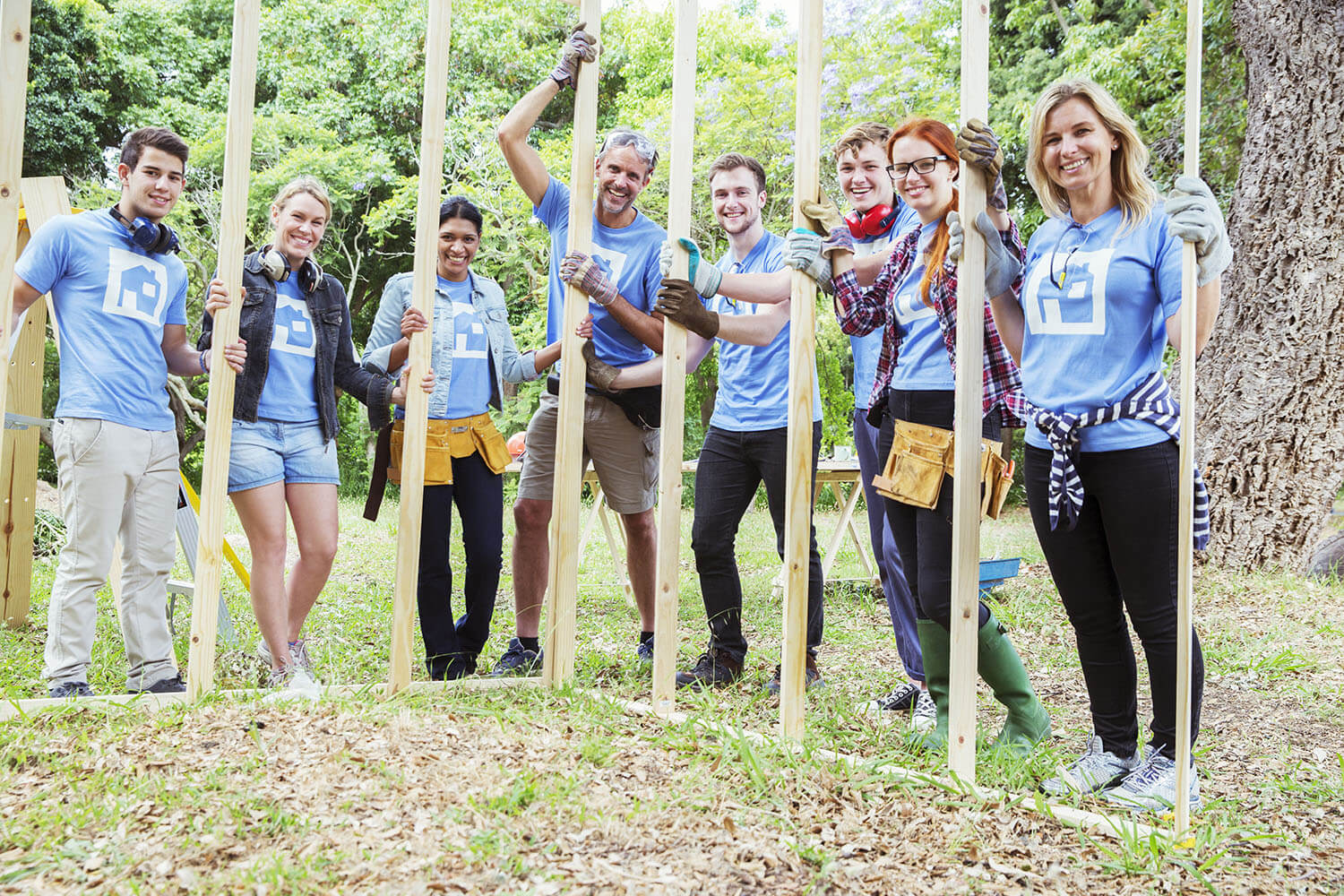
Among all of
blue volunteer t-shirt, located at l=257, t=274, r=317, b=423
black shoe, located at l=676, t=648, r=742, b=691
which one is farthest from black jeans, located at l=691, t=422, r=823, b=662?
blue volunteer t-shirt, located at l=257, t=274, r=317, b=423

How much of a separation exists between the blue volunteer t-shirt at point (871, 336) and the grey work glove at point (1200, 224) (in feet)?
2.97

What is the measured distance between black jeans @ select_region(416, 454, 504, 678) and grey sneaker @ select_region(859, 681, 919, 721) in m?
1.37

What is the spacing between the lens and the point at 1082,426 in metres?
2.44

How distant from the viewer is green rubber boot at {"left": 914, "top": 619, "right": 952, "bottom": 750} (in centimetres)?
285

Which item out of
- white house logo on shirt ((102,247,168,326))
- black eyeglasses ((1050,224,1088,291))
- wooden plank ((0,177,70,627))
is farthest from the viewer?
wooden plank ((0,177,70,627))

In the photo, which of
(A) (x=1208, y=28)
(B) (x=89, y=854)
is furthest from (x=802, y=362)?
(A) (x=1208, y=28)

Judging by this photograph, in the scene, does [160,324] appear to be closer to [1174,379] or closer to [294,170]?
[1174,379]

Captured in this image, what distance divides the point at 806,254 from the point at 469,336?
4.45ft

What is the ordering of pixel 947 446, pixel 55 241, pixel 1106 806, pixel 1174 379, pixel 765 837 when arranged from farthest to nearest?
pixel 1174 379
pixel 55 241
pixel 947 446
pixel 1106 806
pixel 765 837

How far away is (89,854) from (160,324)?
1.89m

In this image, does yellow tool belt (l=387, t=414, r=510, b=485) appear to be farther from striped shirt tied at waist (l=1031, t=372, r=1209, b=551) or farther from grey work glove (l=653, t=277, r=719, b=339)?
striped shirt tied at waist (l=1031, t=372, r=1209, b=551)

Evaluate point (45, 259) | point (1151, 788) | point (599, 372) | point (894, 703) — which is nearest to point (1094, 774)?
point (1151, 788)

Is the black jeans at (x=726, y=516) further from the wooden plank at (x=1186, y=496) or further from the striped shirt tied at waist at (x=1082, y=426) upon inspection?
the wooden plank at (x=1186, y=496)

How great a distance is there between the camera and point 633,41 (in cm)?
1706
